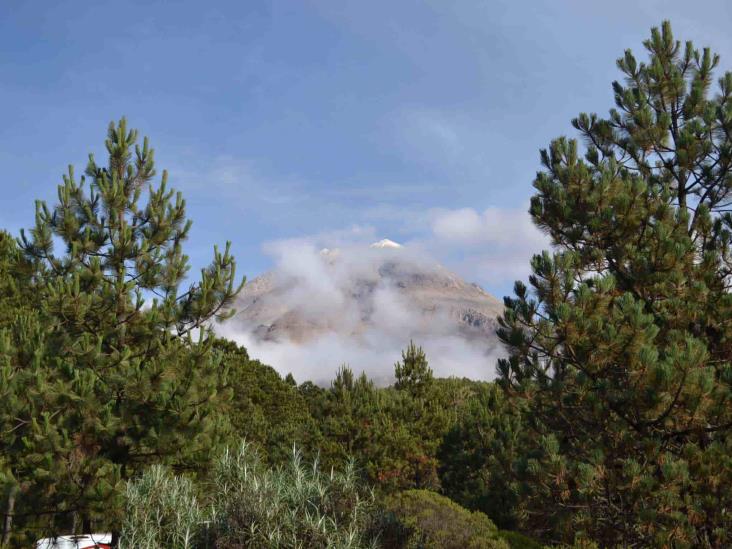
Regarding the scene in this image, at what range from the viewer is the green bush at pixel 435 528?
34.2ft

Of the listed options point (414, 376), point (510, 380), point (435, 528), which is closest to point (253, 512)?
point (435, 528)

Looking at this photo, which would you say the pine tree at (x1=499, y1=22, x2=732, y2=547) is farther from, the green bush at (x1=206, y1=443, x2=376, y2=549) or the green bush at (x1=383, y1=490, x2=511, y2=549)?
the green bush at (x1=206, y1=443, x2=376, y2=549)

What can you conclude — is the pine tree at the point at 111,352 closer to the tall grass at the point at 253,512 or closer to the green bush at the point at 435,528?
the tall grass at the point at 253,512

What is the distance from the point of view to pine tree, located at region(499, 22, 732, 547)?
935 centimetres

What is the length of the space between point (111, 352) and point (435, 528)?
336 inches

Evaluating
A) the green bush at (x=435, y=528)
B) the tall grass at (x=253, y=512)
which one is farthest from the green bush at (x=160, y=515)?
the green bush at (x=435, y=528)

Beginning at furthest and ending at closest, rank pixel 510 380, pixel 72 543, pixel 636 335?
pixel 72 543, pixel 510 380, pixel 636 335

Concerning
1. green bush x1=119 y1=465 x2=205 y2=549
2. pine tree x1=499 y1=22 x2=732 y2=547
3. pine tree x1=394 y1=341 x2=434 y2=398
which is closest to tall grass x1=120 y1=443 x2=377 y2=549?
green bush x1=119 y1=465 x2=205 y2=549

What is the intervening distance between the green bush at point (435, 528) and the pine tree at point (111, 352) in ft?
16.2

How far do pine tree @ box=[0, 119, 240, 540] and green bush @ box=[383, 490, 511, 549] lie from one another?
4.93 m

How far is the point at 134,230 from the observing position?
15617 millimetres

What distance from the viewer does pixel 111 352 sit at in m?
15.0

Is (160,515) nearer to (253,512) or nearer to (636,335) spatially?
(253,512)

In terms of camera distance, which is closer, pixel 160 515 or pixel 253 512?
pixel 253 512
